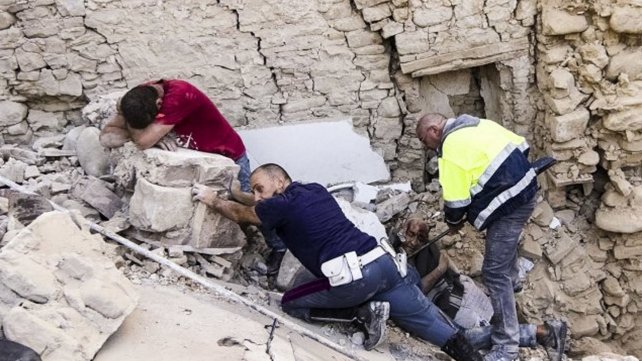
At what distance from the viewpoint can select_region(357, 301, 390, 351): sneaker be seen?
5.26 meters

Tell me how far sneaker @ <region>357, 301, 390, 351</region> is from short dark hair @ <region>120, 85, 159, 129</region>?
79.4 inches

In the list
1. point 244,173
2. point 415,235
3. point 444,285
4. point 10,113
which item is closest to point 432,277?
point 444,285

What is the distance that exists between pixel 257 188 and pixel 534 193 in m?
1.91

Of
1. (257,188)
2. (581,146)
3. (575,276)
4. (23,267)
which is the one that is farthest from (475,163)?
(23,267)

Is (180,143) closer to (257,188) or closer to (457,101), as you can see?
(257,188)

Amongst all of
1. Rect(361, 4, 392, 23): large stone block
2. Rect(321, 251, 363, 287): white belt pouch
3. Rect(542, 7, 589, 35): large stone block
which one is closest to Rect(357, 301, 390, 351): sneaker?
Rect(321, 251, 363, 287): white belt pouch

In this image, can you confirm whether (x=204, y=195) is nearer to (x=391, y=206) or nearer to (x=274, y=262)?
(x=274, y=262)

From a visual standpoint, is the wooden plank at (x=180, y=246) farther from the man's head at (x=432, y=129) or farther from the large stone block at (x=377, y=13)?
the large stone block at (x=377, y=13)

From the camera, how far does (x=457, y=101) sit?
7.23 m

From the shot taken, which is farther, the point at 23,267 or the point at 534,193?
the point at 534,193

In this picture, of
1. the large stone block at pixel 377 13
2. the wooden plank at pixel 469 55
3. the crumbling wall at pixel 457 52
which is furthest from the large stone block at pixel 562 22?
the large stone block at pixel 377 13

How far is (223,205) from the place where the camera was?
18.1 ft

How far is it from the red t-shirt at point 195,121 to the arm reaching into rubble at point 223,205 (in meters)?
0.46

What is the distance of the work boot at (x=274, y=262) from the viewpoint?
239 inches
